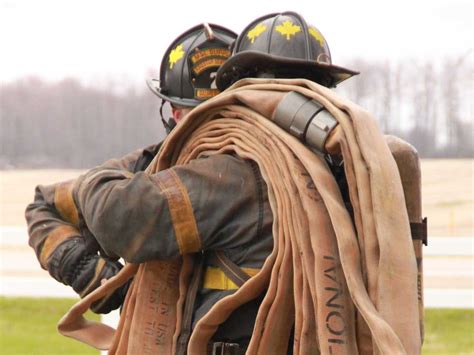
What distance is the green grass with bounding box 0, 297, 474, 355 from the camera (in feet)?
30.5

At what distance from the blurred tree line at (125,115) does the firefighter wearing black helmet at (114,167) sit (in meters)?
11.5

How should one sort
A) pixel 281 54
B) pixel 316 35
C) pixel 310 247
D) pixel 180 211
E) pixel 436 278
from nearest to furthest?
1. pixel 310 247
2. pixel 180 211
3. pixel 281 54
4. pixel 316 35
5. pixel 436 278

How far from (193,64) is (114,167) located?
2.03 feet

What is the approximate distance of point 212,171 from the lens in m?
3.50

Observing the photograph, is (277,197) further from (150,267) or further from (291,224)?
(150,267)

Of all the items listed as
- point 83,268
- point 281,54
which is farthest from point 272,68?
point 83,268

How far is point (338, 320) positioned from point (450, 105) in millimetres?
17198

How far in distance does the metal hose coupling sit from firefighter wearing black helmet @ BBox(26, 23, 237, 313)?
1108 mm

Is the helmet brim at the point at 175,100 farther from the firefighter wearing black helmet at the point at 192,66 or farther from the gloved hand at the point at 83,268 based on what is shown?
the gloved hand at the point at 83,268

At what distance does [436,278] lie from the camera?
1175 centimetres

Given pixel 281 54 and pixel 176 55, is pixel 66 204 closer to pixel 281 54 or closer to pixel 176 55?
pixel 176 55

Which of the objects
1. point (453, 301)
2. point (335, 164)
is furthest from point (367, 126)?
point (453, 301)

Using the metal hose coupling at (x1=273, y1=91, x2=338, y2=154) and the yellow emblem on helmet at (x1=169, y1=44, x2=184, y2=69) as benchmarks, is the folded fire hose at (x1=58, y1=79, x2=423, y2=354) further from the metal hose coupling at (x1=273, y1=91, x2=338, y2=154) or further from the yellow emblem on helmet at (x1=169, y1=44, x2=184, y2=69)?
the yellow emblem on helmet at (x1=169, y1=44, x2=184, y2=69)

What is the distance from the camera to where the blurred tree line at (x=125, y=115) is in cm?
1806
